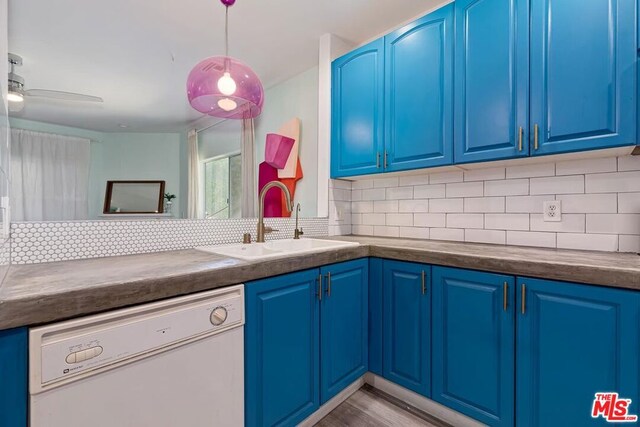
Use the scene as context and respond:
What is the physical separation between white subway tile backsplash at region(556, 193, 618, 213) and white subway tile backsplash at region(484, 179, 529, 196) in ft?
0.53

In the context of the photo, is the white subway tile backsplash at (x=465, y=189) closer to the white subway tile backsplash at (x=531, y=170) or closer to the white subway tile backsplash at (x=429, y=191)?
the white subway tile backsplash at (x=429, y=191)

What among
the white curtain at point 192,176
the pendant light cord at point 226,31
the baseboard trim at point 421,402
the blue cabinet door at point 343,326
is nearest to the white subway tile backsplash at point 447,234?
the blue cabinet door at point 343,326

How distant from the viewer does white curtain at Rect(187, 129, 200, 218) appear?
1.54m

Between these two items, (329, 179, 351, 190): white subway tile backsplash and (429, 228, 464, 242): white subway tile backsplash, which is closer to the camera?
(429, 228, 464, 242): white subway tile backsplash

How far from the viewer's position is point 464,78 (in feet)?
5.20

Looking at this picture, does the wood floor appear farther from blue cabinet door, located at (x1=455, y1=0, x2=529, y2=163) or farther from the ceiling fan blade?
the ceiling fan blade

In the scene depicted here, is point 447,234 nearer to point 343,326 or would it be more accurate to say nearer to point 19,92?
point 343,326

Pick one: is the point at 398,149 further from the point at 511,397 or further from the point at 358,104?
the point at 511,397

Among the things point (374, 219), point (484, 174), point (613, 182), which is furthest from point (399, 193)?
point (613, 182)

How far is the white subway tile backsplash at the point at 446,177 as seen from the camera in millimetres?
1878

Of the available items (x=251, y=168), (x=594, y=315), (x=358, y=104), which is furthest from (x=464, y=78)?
(x=251, y=168)

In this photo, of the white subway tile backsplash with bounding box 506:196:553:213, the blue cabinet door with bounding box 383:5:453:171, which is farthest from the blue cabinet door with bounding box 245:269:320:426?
the white subway tile backsplash with bounding box 506:196:553:213

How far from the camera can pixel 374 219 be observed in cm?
230

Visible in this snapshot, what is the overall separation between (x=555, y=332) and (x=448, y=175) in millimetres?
1076
